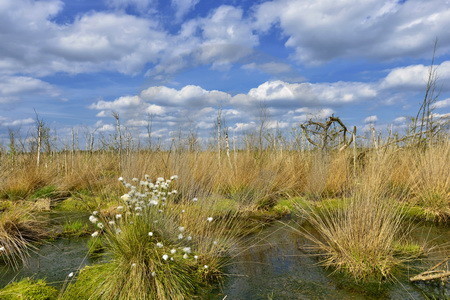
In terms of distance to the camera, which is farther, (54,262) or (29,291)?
(54,262)

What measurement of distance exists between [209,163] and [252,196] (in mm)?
2138

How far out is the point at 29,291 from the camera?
11.4ft

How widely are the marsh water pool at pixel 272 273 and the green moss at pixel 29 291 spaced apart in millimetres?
314

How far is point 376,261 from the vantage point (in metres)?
4.07

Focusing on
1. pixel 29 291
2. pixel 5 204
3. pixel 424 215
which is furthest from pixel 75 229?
pixel 424 215

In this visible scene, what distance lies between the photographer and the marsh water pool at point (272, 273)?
3.69 m

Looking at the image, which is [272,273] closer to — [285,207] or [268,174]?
[285,207]

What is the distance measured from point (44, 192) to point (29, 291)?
6.14 metres

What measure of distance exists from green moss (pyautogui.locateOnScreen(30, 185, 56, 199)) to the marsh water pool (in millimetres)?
3389

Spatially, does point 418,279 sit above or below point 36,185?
below

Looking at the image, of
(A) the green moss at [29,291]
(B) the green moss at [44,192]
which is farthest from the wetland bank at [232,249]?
(B) the green moss at [44,192]

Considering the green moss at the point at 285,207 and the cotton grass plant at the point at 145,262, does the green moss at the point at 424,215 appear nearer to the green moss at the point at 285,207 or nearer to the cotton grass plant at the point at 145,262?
the green moss at the point at 285,207

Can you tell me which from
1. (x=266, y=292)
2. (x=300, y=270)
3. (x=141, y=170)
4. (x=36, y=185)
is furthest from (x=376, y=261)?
(x=36, y=185)

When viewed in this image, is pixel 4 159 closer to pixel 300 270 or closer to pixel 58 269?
pixel 58 269
